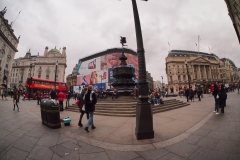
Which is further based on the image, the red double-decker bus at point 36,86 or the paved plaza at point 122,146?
the red double-decker bus at point 36,86

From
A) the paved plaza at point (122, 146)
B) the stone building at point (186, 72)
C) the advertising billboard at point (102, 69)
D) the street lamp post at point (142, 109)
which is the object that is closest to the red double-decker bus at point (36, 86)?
the paved plaza at point (122, 146)

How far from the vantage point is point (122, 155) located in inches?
101

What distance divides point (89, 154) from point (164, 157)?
1.76 metres

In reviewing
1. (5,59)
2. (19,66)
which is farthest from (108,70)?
(19,66)

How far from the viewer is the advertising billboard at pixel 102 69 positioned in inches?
2000

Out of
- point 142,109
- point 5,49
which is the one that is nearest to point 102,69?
point 5,49

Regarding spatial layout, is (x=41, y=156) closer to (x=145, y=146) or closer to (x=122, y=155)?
(x=122, y=155)

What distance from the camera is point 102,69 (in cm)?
5388

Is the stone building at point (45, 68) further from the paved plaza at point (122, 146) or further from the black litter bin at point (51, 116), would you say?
the paved plaza at point (122, 146)

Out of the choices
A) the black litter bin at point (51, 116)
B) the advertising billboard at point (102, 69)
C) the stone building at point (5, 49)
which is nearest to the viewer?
the black litter bin at point (51, 116)

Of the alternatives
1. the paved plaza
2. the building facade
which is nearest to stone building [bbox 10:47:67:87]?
the building facade

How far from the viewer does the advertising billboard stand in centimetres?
5081

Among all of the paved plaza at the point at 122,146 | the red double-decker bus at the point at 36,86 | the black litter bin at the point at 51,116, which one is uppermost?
the red double-decker bus at the point at 36,86

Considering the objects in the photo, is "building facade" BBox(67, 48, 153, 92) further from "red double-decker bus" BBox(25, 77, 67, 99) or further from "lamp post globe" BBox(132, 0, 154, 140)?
"lamp post globe" BBox(132, 0, 154, 140)
